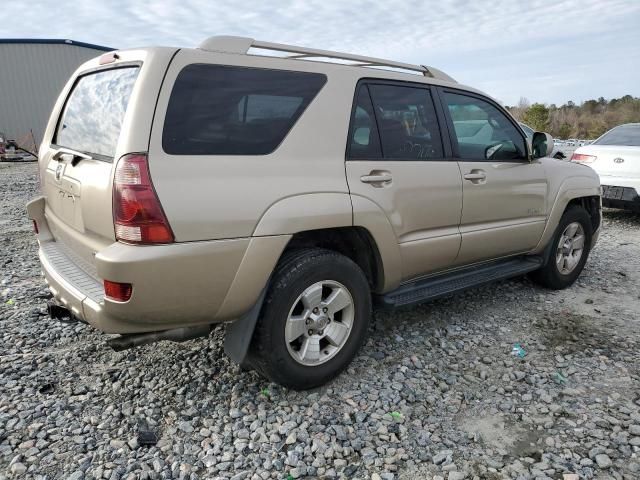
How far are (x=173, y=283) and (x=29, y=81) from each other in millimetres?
22266

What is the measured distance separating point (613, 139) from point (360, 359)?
23.6ft

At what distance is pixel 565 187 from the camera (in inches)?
170

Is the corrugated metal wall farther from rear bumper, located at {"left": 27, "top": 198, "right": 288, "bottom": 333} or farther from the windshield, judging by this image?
rear bumper, located at {"left": 27, "top": 198, "right": 288, "bottom": 333}

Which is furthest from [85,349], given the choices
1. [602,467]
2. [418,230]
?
[602,467]

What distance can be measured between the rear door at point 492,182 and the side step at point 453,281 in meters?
0.11

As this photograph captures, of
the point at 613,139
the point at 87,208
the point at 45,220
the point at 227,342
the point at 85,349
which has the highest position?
the point at 613,139

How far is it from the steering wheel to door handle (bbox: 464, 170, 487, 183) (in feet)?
0.71

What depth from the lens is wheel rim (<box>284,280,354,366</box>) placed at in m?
2.69

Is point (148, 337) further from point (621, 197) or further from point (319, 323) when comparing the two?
point (621, 197)

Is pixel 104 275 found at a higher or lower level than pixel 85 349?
higher

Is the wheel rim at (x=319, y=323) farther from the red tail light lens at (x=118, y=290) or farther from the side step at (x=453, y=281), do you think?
the red tail light lens at (x=118, y=290)

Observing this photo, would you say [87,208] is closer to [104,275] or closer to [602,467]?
[104,275]

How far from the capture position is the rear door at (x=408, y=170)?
2.92 meters

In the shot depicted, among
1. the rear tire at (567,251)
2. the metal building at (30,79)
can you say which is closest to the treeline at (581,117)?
the metal building at (30,79)
